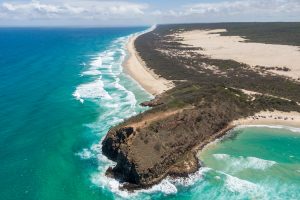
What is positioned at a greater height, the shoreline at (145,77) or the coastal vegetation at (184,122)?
the coastal vegetation at (184,122)

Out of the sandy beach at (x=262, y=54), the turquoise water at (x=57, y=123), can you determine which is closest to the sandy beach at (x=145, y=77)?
the turquoise water at (x=57, y=123)

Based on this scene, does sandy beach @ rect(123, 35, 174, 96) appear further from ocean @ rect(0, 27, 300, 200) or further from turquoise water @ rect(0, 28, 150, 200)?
ocean @ rect(0, 27, 300, 200)

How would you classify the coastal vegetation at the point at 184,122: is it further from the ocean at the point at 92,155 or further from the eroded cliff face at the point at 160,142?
the ocean at the point at 92,155

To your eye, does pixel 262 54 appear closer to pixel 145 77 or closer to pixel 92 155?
pixel 145 77

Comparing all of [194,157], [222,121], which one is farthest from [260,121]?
[194,157]

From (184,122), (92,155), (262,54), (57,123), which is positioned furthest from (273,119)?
(262,54)

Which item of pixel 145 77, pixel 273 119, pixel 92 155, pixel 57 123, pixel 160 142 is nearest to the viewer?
pixel 160 142

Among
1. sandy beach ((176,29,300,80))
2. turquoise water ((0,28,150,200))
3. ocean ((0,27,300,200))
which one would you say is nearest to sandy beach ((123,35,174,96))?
turquoise water ((0,28,150,200))

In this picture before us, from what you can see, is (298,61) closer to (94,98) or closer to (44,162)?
(94,98)
